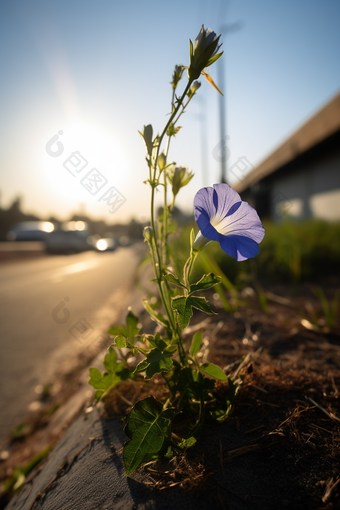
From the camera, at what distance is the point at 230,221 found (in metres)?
1.04

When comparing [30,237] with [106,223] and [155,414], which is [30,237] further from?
[106,223]

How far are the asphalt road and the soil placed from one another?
188 cm

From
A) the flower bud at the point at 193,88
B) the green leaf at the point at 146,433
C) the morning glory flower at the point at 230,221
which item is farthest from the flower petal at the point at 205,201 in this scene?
the green leaf at the point at 146,433

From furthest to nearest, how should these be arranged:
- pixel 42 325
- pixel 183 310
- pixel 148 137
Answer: pixel 42 325 → pixel 148 137 → pixel 183 310

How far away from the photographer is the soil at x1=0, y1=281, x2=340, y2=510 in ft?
2.71

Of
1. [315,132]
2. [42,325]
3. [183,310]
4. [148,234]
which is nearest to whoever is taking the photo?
[183,310]

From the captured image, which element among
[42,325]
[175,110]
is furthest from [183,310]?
[42,325]

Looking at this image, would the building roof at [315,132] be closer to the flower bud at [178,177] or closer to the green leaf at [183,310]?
the flower bud at [178,177]

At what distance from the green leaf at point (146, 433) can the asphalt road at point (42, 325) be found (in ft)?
6.00

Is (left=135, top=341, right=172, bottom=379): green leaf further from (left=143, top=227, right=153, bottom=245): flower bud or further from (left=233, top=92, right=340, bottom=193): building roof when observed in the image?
(left=233, top=92, right=340, bottom=193): building roof

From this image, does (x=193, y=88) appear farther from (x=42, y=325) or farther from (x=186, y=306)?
(x=42, y=325)

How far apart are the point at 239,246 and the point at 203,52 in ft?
2.00

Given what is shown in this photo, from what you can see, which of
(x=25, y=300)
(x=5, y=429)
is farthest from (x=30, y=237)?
(x=5, y=429)

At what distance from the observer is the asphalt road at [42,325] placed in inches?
113
